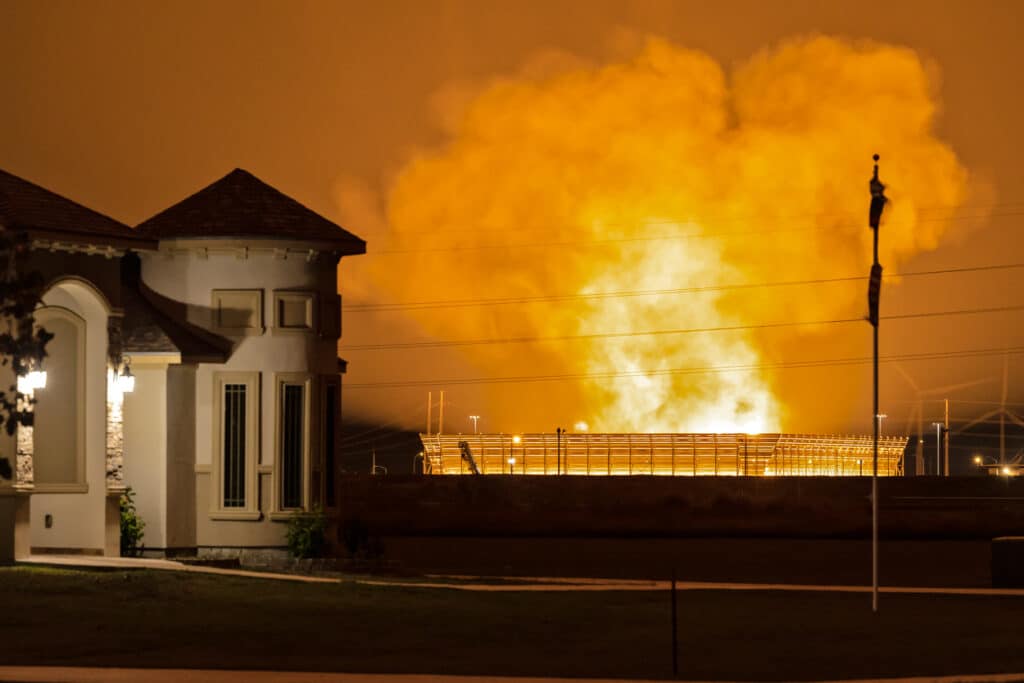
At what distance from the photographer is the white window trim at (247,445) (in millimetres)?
39812

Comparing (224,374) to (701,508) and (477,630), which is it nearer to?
(477,630)

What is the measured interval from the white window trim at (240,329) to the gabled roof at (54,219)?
7.97 ft

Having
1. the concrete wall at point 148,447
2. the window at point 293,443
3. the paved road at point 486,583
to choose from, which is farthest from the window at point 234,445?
the paved road at point 486,583

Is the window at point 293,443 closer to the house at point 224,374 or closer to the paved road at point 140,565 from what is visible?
the house at point 224,374

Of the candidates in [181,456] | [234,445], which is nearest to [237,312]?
[234,445]

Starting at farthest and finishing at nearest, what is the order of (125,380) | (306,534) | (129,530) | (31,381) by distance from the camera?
(306,534)
(129,530)
(125,380)
(31,381)

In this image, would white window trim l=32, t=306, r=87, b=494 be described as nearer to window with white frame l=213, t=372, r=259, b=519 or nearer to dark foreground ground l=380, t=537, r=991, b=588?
window with white frame l=213, t=372, r=259, b=519

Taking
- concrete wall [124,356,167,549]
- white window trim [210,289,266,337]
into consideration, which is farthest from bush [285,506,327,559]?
white window trim [210,289,266,337]

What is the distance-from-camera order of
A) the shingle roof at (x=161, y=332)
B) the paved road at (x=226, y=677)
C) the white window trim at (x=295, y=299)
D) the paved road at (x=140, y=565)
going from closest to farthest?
the paved road at (x=226, y=677), the paved road at (x=140, y=565), the shingle roof at (x=161, y=332), the white window trim at (x=295, y=299)

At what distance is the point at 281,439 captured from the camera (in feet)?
132

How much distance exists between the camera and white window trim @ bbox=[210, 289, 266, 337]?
40.2 m

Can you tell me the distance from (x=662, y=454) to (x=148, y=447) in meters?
51.0

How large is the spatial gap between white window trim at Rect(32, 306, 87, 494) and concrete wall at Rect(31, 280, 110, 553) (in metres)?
0.07

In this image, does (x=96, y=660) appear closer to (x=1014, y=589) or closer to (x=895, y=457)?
(x=1014, y=589)
